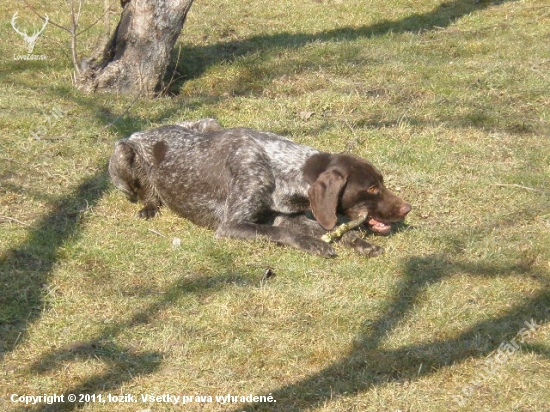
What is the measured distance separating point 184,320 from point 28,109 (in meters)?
4.44

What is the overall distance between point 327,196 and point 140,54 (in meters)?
4.20

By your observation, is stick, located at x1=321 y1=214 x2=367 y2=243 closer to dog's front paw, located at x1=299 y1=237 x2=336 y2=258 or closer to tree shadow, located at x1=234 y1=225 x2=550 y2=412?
dog's front paw, located at x1=299 y1=237 x2=336 y2=258

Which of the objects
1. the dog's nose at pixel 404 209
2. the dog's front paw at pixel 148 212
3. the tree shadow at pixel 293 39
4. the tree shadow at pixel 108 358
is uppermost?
the tree shadow at pixel 293 39

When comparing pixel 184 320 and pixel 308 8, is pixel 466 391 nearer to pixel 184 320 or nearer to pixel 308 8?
pixel 184 320

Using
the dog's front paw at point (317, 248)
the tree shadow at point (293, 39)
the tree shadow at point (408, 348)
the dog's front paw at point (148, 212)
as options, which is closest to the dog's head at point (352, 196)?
the dog's front paw at point (317, 248)

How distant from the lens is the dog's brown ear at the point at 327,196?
22.8 feet

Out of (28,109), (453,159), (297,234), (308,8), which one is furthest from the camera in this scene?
(308,8)

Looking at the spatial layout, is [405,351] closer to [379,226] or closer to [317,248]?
[317,248]

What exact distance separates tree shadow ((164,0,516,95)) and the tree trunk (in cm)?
37

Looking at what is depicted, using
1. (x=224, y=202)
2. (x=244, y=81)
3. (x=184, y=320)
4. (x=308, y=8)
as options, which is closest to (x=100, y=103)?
(x=244, y=81)

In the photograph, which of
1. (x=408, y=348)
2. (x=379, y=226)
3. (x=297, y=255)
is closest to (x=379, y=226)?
(x=379, y=226)

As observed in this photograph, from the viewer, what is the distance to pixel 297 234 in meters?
7.00

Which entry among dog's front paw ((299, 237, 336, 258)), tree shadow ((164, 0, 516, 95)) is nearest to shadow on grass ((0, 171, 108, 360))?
dog's front paw ((299, 237, 336, 258))

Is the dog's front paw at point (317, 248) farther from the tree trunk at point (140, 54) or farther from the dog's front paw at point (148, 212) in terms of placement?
the tree trunk at point (140, 54)
